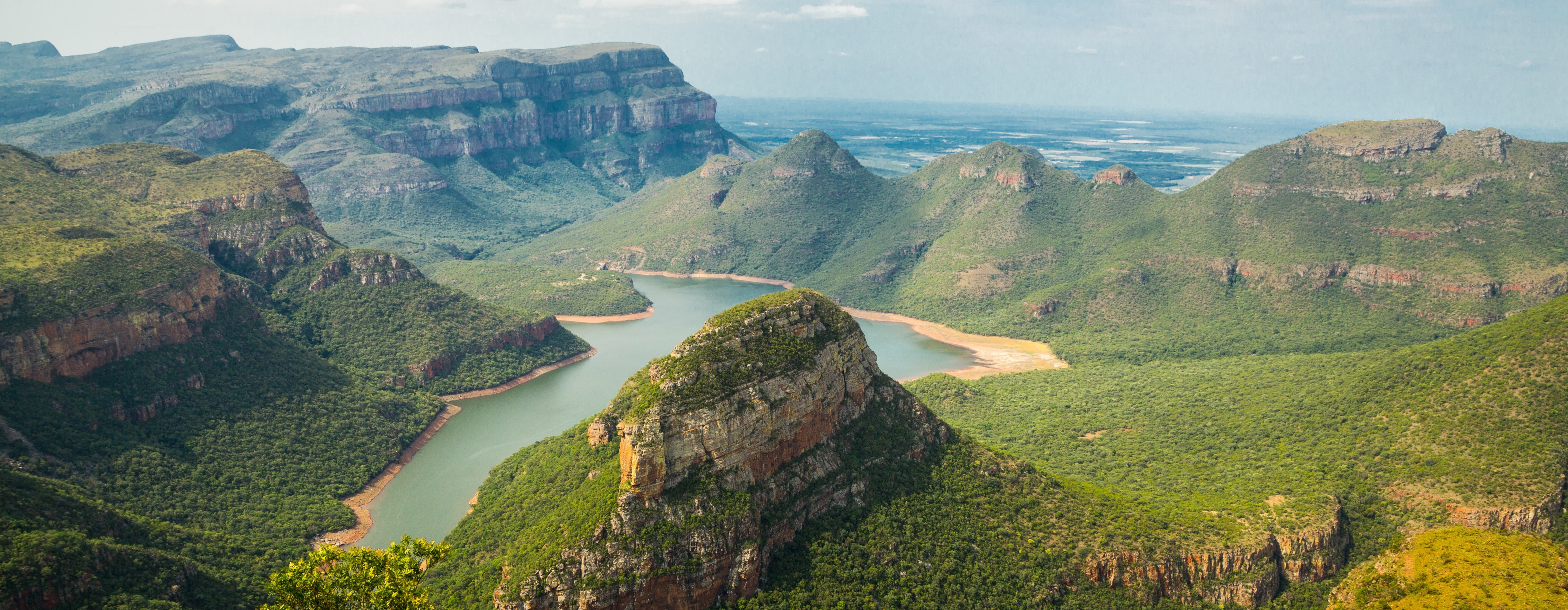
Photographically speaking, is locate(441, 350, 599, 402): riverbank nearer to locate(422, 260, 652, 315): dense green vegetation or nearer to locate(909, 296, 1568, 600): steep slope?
locate(422, 260, 652, 315): dense green vegetation

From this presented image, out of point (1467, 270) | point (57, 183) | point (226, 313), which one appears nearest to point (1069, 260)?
point (1467, 270)

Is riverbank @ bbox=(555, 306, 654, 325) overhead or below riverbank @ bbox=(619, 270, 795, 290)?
below

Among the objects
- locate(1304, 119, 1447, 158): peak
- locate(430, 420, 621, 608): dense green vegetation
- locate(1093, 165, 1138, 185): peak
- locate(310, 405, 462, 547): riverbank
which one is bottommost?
locate(310, 405, 462, 547): riverbank

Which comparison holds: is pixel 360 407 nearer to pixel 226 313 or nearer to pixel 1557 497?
pixel 226 313

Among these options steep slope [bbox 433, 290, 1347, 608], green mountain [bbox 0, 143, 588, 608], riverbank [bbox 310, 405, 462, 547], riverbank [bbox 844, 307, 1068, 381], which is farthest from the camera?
riverbank [bbox 844, 307, 1068, 381]

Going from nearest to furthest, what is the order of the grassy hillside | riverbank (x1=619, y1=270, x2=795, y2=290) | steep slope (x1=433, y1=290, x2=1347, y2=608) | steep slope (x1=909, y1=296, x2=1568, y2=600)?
the grassy hillside < steep slope (x1=433, y1=290, x2=1347, y2=608) < steep slope (x1=909, y1=296, x2=1568, y2=600) < riverbank (x1=619, y1=270, x2=795, y2=290)

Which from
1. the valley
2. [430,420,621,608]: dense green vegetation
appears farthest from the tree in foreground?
[430,420,621,608]: dense green vegetation

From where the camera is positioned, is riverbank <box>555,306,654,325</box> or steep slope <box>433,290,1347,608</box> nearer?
steep slope <box>433,290,1347,608</box>

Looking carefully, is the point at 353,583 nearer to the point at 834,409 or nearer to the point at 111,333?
the point at 834,409

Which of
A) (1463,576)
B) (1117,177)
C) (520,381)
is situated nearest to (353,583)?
(1463,576)
